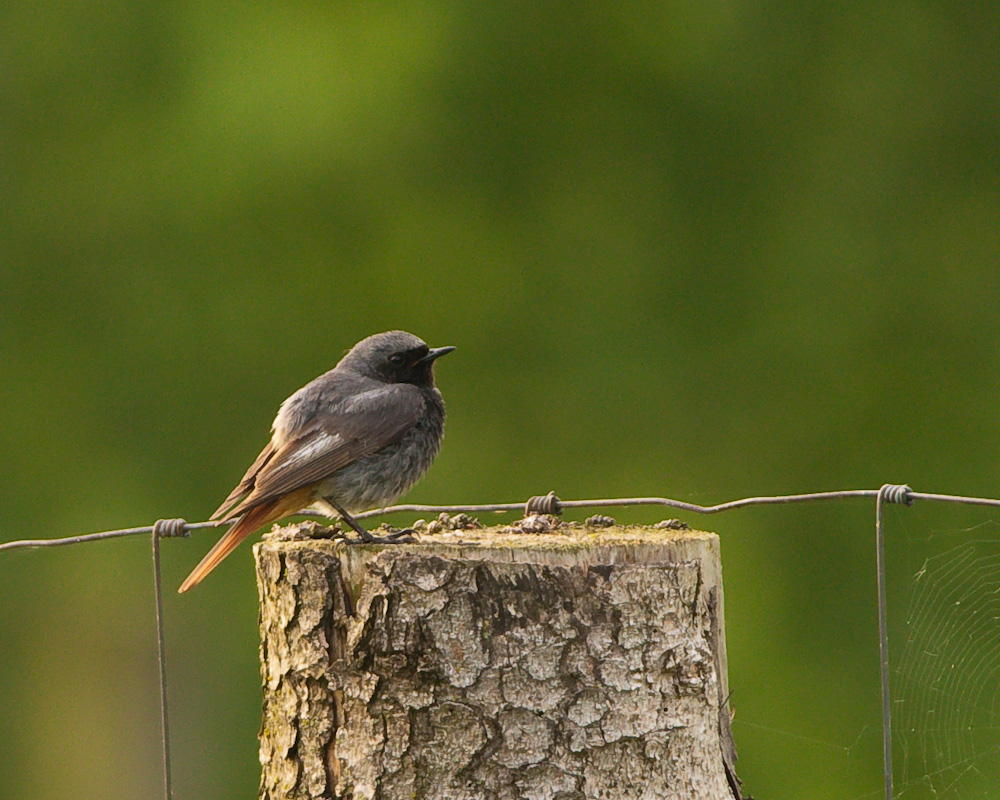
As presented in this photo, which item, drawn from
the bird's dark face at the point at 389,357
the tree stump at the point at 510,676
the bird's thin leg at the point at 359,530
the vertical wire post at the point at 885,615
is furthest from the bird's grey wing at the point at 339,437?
the vertical wire post at the point at 885,615

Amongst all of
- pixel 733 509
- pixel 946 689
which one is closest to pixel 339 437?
pixel 733 509

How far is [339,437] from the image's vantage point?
4.29 m

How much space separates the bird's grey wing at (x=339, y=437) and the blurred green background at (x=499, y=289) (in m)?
5.07

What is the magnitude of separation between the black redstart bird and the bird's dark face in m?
0.15

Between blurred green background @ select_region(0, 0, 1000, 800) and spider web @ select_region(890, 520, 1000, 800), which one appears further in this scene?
blurred green background @ select_region(0, 0, 1000, 800)

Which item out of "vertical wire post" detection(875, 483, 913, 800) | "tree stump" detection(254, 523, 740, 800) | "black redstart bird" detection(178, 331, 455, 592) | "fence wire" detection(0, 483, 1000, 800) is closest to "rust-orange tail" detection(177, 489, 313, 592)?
"black redstart bird" detection(178, 331, 455, 592)

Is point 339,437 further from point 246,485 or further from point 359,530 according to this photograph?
point 359,530

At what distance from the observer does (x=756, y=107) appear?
10688mm

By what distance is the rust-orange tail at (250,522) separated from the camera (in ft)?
12.7

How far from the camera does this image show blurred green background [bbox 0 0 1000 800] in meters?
9.80

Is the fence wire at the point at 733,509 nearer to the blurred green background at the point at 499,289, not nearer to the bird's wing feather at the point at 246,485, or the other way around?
the bird's wing feather at the point at 246,485

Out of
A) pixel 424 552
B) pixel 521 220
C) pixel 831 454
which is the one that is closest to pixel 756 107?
pixel 521 220

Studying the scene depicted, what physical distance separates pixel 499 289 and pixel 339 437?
22.4 feet

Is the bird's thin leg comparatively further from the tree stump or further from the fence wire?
the tree stump
